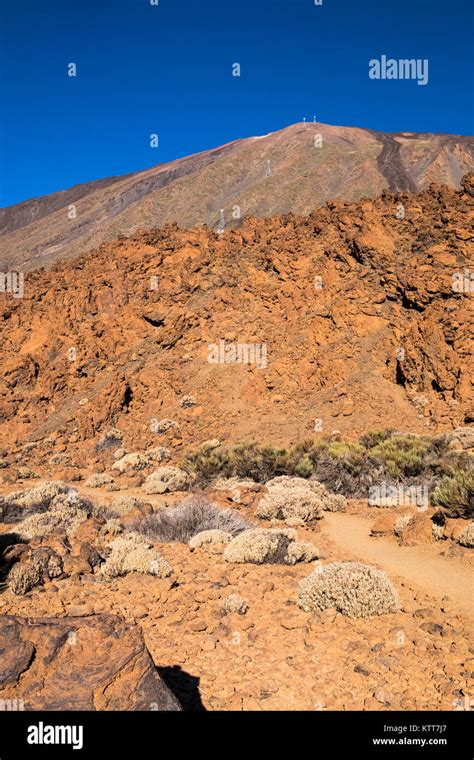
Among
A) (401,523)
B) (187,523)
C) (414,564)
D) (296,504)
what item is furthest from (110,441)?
(414,564)

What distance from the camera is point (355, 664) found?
13.3 ft

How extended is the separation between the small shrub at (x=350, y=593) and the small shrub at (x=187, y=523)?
2.84 meters

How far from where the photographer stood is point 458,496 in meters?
7.94

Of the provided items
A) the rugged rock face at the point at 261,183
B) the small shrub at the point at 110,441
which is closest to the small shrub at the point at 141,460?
the small shrub at the point at 110,441

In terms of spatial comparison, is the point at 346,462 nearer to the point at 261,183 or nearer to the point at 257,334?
the point at 257,334

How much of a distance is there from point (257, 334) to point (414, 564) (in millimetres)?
12477

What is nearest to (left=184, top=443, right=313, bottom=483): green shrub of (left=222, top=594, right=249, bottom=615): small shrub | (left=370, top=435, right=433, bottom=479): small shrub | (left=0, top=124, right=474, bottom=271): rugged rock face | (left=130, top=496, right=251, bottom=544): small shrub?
(left=370, top=435, right=433, bottom=479): small shrub

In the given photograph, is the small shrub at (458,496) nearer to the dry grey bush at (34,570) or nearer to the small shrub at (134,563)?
the small shrub at (134,563)

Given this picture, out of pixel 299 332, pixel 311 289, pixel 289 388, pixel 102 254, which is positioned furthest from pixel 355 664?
pixel 102 254

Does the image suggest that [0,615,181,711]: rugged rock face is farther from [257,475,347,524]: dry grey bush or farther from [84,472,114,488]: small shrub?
[84,472,114,488]: small shrub

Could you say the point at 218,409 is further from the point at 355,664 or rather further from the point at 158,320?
the point at 355,664

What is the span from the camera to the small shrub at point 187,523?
7973 millimetres

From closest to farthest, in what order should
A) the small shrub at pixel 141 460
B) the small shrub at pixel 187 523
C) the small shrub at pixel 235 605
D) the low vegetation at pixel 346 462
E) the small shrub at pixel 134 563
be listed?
the small shrub at pixel 235 605 < the small shrub at pixel 134 563 < the small shrub at pixel 187 523 < the low vegetation at pixel 346 462 < the small shrub at pixel 141 460

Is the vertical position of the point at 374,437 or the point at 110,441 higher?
the point at 374,437
